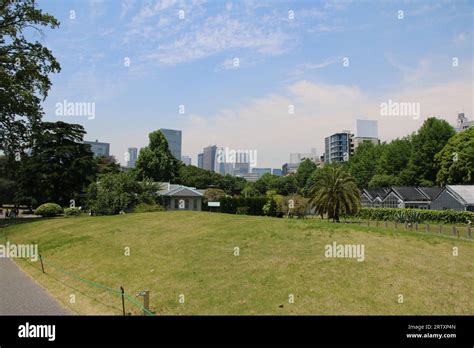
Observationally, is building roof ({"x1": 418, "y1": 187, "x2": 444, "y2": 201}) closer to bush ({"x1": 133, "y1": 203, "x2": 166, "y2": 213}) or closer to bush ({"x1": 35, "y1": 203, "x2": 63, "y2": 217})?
bush ({"x1": 133, "y1": 203, "x2": 166, "y2": 213})

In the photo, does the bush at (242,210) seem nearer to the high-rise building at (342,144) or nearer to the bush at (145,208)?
the bush at (145,208)

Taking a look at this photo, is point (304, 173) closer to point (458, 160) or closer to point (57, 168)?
point (458, 160)

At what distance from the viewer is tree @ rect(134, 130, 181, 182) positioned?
2879 inches

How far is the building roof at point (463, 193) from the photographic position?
51.6 m

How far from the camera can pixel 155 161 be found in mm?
73188

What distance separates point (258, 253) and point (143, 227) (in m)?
12.3

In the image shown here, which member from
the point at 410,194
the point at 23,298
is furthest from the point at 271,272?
the point at 410,194

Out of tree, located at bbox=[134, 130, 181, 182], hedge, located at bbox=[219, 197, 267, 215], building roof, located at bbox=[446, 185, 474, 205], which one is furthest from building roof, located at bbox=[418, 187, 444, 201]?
tree, located at bbox=[134, 130, 181, 182]

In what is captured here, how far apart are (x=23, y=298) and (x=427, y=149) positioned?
7898 centimetres

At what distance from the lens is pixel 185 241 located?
18.7 m

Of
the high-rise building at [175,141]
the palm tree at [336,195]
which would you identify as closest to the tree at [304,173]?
the high-rise building at [175,141]

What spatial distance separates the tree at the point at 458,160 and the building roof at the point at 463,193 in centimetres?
1094
